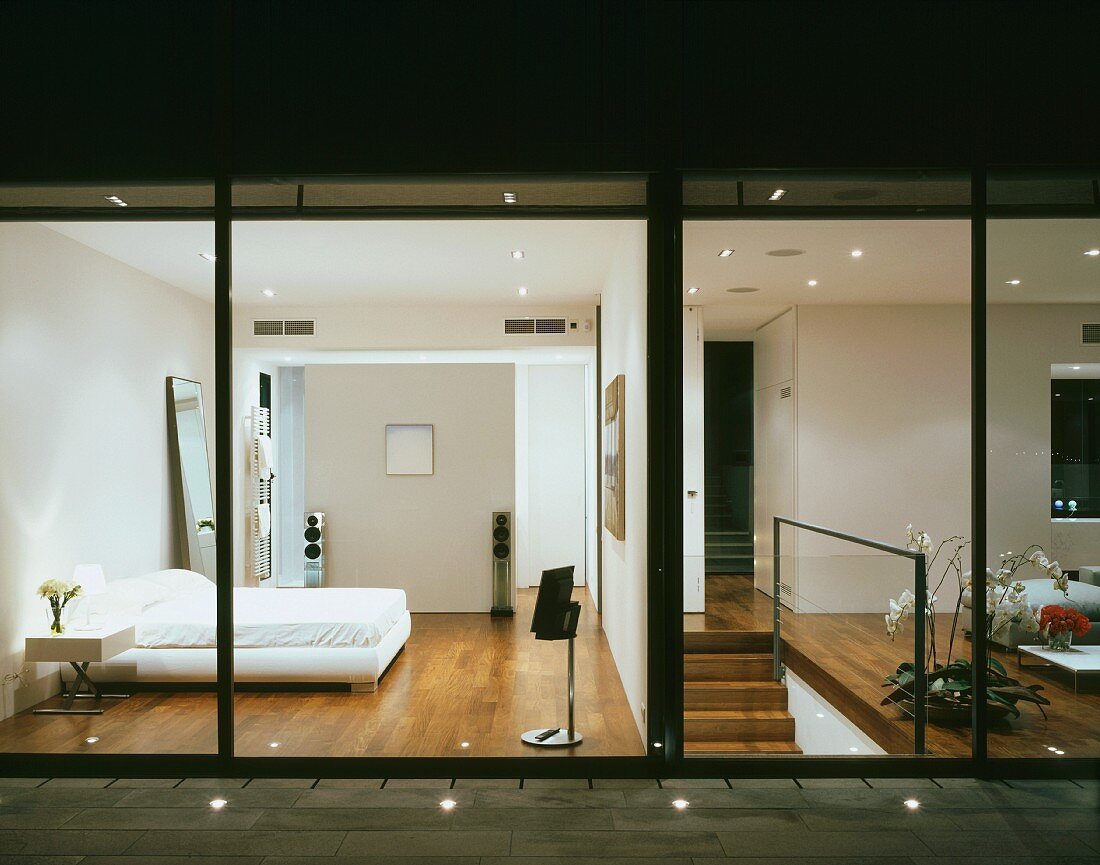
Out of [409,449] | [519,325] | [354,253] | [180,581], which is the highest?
[354,253]

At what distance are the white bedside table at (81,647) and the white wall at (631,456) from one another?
8.10 feet

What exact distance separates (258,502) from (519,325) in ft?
5.25

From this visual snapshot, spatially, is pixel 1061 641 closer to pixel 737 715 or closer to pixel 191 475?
pixel 737 715

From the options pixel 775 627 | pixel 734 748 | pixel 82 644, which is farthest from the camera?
pixel 82 644

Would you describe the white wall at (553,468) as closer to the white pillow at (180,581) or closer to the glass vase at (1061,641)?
the white pillow at (180,581)

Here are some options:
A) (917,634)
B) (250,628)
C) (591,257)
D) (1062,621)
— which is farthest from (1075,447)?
(250,628)

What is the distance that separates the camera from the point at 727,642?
11.7ft

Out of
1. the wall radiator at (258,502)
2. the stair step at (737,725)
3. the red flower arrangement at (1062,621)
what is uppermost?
the wall radiator at (258,502)

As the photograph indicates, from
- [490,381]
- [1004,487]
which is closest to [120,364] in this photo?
[490,381]

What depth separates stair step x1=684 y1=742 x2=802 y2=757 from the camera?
342 cm

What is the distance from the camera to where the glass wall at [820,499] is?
3.51m

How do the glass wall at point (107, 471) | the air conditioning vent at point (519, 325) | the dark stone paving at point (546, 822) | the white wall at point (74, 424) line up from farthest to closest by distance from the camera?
the air conditioning vent at point (519, 325), the white wall at point (74, 424), the glass wall at point (107, 471), the dark stone paving at point (546, 822)

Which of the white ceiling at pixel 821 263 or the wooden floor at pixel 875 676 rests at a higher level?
the white ceiling at pixel 821 263

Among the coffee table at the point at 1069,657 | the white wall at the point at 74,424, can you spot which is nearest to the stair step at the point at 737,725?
the coffee table at the point at 1069,657
